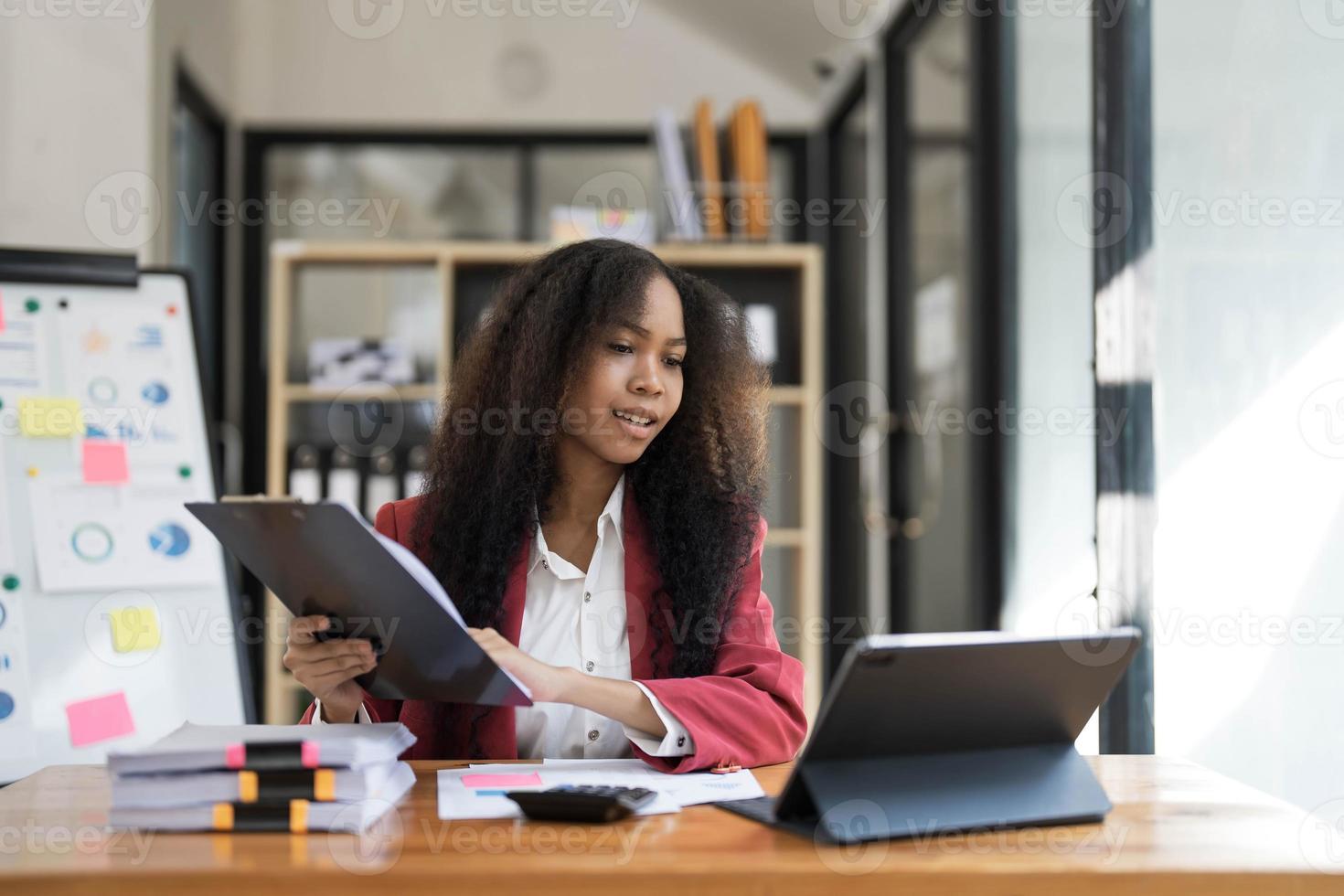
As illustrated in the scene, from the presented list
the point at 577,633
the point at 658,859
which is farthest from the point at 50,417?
the point at 658,859

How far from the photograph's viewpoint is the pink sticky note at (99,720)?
87.7 inches

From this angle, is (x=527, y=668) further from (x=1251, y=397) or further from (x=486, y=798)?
(x=1251, y=397)

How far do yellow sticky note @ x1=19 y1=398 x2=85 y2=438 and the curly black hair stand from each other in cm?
100

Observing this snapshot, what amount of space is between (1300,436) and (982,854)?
1.01 meters

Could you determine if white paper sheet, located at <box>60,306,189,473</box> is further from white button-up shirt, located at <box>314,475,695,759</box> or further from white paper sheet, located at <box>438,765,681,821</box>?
white paper sheet, located at <box>438,765,681,821</box>

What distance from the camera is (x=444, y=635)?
1.12 m

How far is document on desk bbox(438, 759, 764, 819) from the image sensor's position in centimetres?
112

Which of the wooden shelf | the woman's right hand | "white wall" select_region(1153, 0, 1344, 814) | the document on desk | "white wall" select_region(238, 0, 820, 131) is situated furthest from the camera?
"white wall" select_region(238, 0, 820, 131)

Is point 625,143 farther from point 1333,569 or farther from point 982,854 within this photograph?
point 982,854

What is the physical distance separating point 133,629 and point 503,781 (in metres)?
1.38

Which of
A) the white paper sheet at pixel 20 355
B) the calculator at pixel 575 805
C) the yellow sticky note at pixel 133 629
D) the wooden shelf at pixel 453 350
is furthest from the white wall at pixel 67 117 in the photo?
the calculator at pixel 575 805

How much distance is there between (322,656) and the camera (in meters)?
1.32

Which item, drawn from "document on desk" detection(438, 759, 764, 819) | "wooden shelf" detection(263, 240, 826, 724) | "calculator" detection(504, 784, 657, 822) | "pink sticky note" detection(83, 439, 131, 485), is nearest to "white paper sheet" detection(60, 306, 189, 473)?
"pink sticky note" detection(83, 439, 131, 485)

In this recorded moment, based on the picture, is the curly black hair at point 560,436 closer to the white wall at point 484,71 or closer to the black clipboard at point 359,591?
the black clipboard at point 359,591
